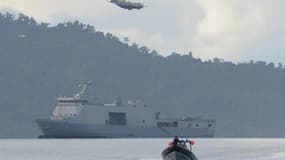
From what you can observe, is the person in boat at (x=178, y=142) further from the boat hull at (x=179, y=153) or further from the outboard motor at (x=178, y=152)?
the boat hull at (x=179, y=153)

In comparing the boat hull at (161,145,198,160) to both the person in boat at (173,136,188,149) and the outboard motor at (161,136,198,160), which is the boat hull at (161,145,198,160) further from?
the person in boat at (173,136,188,149)

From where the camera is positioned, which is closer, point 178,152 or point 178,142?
point 178,152

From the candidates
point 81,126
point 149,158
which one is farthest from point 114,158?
point 81,126

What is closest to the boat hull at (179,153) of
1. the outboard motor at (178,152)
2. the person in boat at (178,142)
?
the outboard motor at (178,152)

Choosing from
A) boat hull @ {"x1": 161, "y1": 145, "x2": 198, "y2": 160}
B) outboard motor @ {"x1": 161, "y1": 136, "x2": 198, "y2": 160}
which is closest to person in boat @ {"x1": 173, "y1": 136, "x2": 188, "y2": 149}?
outboard motor @ {"x1": 161, "y1": 136, "x2": 198, "y2": 160}

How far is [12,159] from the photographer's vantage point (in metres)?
108

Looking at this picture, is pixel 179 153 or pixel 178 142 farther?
pixel 178 142

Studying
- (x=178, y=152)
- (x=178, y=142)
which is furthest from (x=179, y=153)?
(x=178, y=142)

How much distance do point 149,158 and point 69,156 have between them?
34.3 feet

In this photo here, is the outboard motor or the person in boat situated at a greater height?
the person in boat

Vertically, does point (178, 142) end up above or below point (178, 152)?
above

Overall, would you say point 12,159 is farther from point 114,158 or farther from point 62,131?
point 62,131

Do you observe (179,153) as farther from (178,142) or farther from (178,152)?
(178,142)

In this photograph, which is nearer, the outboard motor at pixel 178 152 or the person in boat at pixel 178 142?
the outboard motor at pixel 178 152
